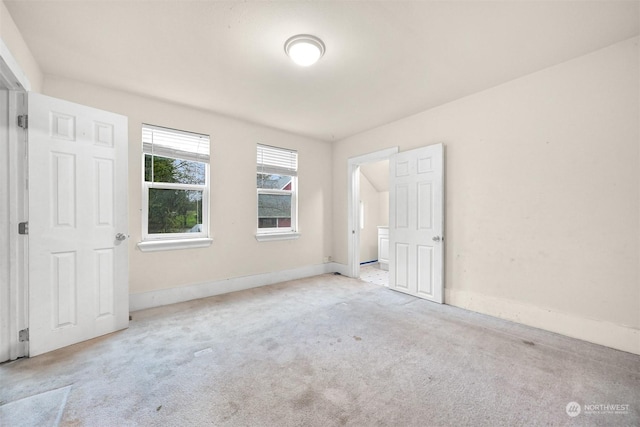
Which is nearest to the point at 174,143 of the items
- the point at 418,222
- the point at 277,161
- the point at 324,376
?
the point at 277,161

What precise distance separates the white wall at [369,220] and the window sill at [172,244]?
3559 millimetres

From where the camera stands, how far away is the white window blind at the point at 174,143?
3.34 meters

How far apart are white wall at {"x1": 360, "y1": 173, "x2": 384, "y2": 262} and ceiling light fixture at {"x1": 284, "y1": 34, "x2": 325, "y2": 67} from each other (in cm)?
402

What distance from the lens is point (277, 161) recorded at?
180 inches

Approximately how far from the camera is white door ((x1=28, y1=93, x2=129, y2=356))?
7.27 ft

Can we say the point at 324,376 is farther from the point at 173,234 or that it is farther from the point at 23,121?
the point at 23,121

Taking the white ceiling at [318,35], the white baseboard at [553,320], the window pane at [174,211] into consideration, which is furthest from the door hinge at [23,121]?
the white baseboard at [553,320]

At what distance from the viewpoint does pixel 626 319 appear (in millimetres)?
2275

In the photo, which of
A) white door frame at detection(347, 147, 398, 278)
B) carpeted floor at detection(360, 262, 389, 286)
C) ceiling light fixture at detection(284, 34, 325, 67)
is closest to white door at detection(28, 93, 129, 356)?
ceiling light fixture at detection(284, 34, 325, 67)

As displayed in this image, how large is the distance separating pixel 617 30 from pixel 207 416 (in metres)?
4.07

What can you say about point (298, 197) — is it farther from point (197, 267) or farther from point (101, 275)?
point (101, 275)

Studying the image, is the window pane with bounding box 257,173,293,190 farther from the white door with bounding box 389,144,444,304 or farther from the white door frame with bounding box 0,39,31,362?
the white door frame with bounding box 0,39,31,362

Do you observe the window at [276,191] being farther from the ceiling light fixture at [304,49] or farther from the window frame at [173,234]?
the ceiling light fixture at [304,49]

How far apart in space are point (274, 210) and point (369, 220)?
8.78 feet
